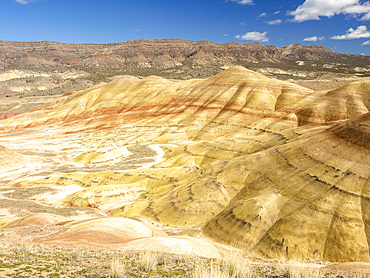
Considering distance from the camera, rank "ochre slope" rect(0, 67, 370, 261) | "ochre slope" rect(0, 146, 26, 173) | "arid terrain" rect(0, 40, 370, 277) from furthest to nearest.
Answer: "ochre slope" rect(0, 146, 26, 173) < "ochre slope" rect(0, 67, 370, 261) < "arid terrain" rect(0, 40, 370, 277)

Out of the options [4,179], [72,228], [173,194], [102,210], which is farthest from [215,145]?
[4,179]

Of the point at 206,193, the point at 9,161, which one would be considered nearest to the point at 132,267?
the point at 206,193

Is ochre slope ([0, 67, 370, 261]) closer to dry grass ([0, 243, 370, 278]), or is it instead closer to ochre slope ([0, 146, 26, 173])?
dry grass ([0, 243, 370, 278])

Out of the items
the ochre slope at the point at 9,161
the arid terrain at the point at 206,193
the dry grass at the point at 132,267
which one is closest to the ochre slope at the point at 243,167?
the arid terrain at the point at 206,193

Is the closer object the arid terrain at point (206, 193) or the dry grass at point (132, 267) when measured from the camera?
the dry grass at point (132, 267)

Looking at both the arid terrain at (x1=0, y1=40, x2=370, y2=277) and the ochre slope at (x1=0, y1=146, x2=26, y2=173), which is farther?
the ochre slope at (x1=0, y1=146, x2=26, y2=173)

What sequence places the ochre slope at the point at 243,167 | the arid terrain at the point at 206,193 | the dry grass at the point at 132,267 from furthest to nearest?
the ochre slope at the point at 243,167, the arid terrain at the point at 206,193, the dry grass at the point at 132,267

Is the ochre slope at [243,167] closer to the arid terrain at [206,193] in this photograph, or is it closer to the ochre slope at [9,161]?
the arid terrain at [206,193]

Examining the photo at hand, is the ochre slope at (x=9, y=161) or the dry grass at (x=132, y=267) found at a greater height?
the ochre slope at (x=9, y=161)

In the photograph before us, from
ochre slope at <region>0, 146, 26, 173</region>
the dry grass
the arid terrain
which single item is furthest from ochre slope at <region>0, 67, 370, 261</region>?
ochre slope at <region>0, 146, 26, 173</region>

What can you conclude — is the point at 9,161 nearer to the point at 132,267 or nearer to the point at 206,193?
the point at 206,193
